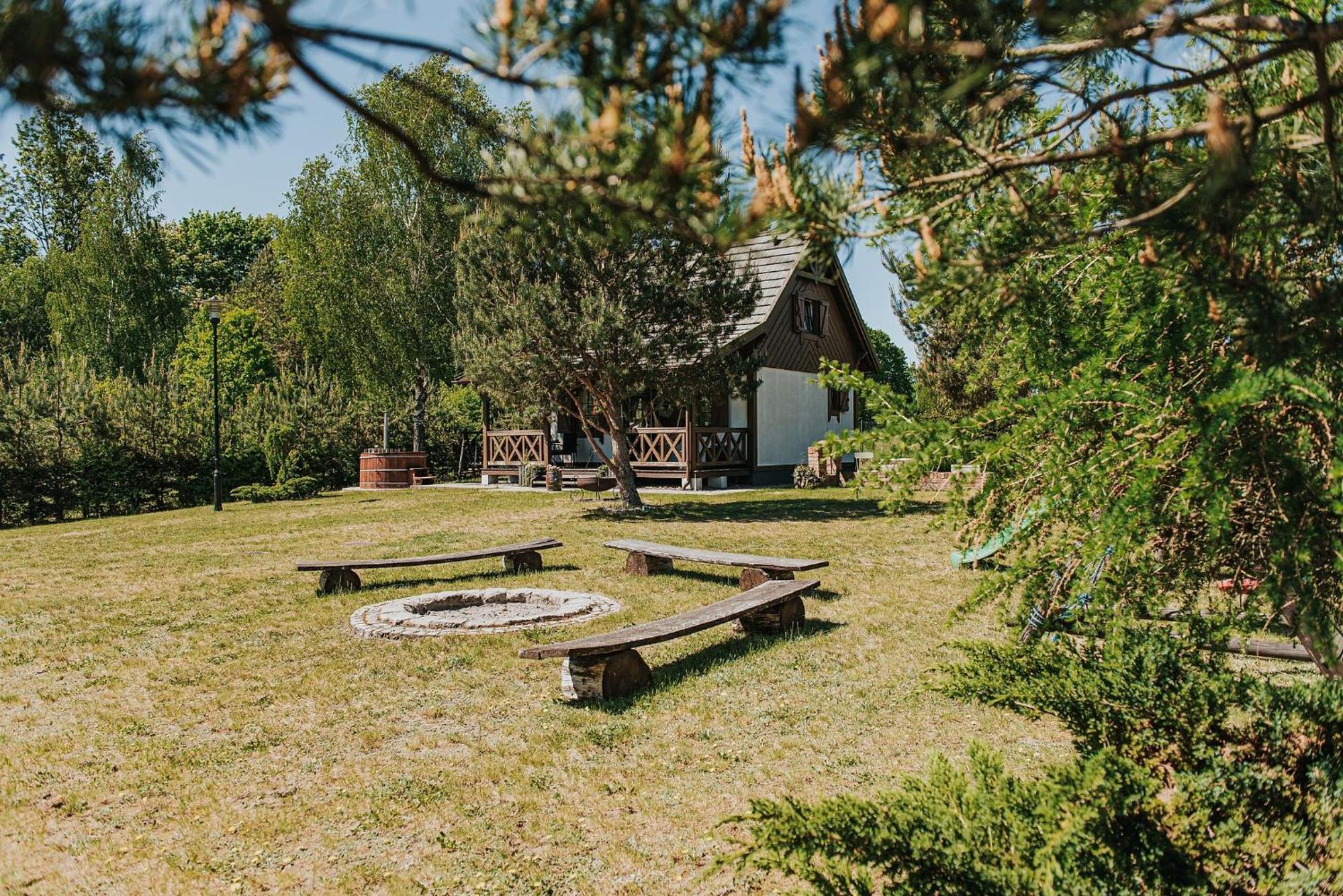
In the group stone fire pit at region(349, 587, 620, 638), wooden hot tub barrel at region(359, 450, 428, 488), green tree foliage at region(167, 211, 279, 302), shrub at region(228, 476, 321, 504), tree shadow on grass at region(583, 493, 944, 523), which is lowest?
stone fire pit at region(349, 587, 620, 638)

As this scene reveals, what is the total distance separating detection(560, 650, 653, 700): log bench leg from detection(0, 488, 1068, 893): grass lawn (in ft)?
0.54

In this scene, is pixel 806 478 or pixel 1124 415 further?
pixel 806 478

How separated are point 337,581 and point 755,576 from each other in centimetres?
469

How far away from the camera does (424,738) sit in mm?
5316

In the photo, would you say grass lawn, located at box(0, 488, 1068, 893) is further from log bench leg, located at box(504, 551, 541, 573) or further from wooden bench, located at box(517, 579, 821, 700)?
log bench leg, located at box(504, 551, 541, 573)

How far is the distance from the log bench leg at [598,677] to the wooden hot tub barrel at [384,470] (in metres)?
20.4

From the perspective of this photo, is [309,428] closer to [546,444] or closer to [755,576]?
[546,444]

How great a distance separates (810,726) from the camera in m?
5.25

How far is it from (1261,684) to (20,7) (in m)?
3.64

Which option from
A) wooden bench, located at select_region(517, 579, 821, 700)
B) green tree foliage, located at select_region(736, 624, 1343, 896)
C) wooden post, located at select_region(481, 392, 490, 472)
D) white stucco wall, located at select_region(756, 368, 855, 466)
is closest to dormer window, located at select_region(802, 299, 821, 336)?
white stucco wall, located at select_region(756, 368, 855, 466)

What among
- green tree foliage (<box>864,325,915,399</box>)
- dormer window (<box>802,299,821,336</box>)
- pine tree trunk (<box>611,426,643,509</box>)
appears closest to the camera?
pine tree trunk (<box>611,426,643,509</box>)

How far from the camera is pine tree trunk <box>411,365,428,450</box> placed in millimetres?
28672

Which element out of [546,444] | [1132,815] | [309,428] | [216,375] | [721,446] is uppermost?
[216,375]

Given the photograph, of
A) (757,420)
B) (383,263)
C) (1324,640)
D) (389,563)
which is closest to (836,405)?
(757,420)
